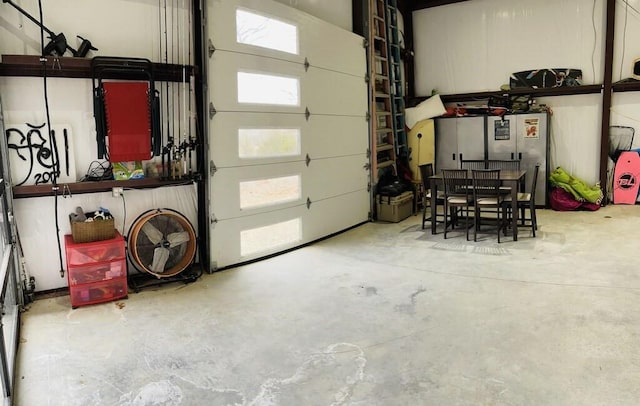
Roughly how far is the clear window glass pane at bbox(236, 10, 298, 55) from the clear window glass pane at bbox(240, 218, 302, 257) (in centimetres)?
202

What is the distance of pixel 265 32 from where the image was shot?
5.17 metres

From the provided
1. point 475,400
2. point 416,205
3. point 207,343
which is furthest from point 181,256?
point 416,205

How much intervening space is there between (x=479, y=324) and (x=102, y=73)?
378 cm

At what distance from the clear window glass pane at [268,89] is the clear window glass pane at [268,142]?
1.04 ft

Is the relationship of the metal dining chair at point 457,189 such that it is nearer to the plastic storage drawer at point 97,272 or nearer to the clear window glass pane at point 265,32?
the clear window glass pane at point 265,32

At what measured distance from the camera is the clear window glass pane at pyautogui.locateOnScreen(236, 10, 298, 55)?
490 centimetres

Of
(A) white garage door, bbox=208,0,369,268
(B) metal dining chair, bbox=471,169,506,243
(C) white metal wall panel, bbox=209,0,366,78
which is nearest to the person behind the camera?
(C) white metal wall panel, bbox=209,0,366,78

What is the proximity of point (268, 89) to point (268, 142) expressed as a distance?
0.59 meters

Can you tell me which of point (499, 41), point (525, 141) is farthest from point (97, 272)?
point (499, 41)

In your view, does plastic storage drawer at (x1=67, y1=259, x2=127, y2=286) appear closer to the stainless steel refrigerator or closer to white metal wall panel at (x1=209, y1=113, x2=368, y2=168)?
white metal wall panel at (x1=209, y1=113, x2=368, y2=168)

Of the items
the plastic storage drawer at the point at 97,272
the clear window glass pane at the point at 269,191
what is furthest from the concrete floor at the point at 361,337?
the clear window glass pane at the point at 269,191

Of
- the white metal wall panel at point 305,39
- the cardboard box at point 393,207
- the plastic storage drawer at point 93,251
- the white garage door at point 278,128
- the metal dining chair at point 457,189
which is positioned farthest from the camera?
the cardboard box at point 393,207

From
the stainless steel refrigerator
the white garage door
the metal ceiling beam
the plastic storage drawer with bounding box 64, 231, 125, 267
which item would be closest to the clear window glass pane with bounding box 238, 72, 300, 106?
the white garage door

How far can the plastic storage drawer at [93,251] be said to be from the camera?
12.6ft
